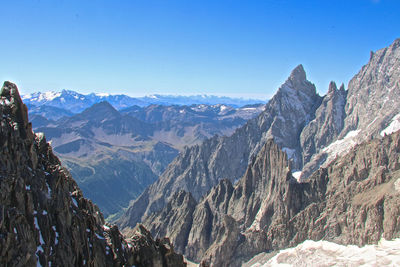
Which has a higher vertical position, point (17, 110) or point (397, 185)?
point (17, 110)

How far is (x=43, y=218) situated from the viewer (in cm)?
3678

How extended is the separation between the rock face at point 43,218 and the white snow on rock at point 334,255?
76.2 metres

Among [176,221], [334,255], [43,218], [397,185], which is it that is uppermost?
[43,218]

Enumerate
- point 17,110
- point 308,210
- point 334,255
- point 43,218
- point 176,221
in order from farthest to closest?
point 176,221, point 308,210, point 334,255, point 17,110, point 43,218

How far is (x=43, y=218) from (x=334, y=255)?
99.5 meters

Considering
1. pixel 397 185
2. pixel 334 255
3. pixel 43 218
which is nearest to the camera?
pixel 43 218

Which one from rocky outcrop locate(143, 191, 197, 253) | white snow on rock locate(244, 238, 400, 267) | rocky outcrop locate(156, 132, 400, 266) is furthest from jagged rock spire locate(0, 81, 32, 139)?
rocky outcrop locate(143, 191, 197, 253)

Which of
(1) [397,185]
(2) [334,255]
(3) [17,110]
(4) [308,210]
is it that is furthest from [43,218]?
(4) [308,210]

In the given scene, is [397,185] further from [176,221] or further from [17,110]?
[17,110]

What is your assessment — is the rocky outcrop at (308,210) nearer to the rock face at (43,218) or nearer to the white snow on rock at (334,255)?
the white snow on rock at (334,255)

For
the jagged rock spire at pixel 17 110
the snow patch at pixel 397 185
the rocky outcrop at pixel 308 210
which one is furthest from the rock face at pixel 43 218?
the snow patch at pixel 397 185

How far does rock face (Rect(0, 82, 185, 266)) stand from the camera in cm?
3279

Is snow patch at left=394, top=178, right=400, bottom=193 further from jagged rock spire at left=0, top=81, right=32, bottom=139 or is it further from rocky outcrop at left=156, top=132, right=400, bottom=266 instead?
jagged rock spire at left=0, top=81, right=32, bottom=139

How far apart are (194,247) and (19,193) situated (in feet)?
381
